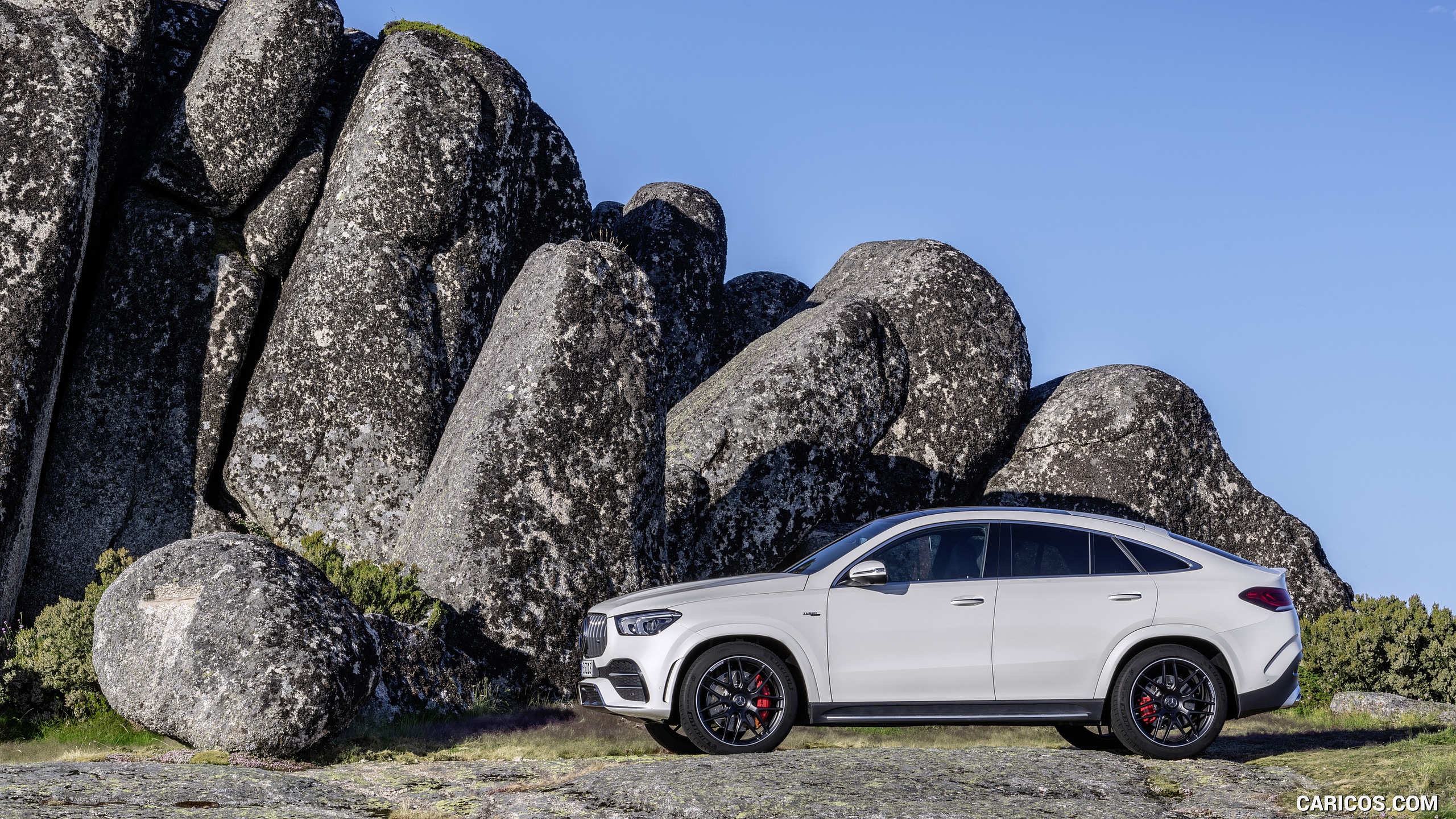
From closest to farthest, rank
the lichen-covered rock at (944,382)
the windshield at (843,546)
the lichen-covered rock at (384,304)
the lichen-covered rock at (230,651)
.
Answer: the windshield at (843,546) < the lichen-covered rock at (230,651) < the lichen-covered rock at (384,304) < the lichen-covered rock at (944,382)

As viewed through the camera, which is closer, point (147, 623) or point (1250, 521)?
point (147, 623)

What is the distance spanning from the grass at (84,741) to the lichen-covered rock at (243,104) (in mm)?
10851

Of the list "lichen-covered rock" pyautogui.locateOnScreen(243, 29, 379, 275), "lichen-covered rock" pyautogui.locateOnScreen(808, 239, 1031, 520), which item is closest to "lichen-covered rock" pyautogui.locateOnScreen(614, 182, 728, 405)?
"lichen-covered rock" pyautogui.locateOnScreen(808, 239, 1031, 520)

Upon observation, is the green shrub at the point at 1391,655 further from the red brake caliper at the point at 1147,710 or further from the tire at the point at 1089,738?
the red brake caliper at the point at 1147,710

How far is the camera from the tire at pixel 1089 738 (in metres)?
11.6

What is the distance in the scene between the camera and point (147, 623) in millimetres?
11852

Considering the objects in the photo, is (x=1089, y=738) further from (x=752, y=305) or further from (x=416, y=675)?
(x=752, y=305)

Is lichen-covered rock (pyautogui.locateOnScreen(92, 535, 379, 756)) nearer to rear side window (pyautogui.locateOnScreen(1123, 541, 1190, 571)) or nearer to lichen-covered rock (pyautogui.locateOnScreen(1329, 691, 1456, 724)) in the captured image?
rear side window (pyautogui.locateOnScreen(1123, 541, 1190, 571))

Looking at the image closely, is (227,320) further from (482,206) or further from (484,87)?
(484,87)

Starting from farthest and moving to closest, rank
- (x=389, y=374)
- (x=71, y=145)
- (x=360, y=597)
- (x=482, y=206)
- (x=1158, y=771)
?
1. (x=482, y=206)
2. (x=389, y=374)
3. (x=71, y=145)
4. (x=360, y=597)
5. (x=1158, y=771)

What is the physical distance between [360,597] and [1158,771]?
9.71 meters

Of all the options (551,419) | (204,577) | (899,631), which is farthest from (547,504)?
(899,631)

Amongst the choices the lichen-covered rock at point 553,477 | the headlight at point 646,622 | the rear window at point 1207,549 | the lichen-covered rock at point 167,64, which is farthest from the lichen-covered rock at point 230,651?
the lichen-covered rock at point 167,64

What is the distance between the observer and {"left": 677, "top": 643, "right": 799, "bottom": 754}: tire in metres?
10.2
